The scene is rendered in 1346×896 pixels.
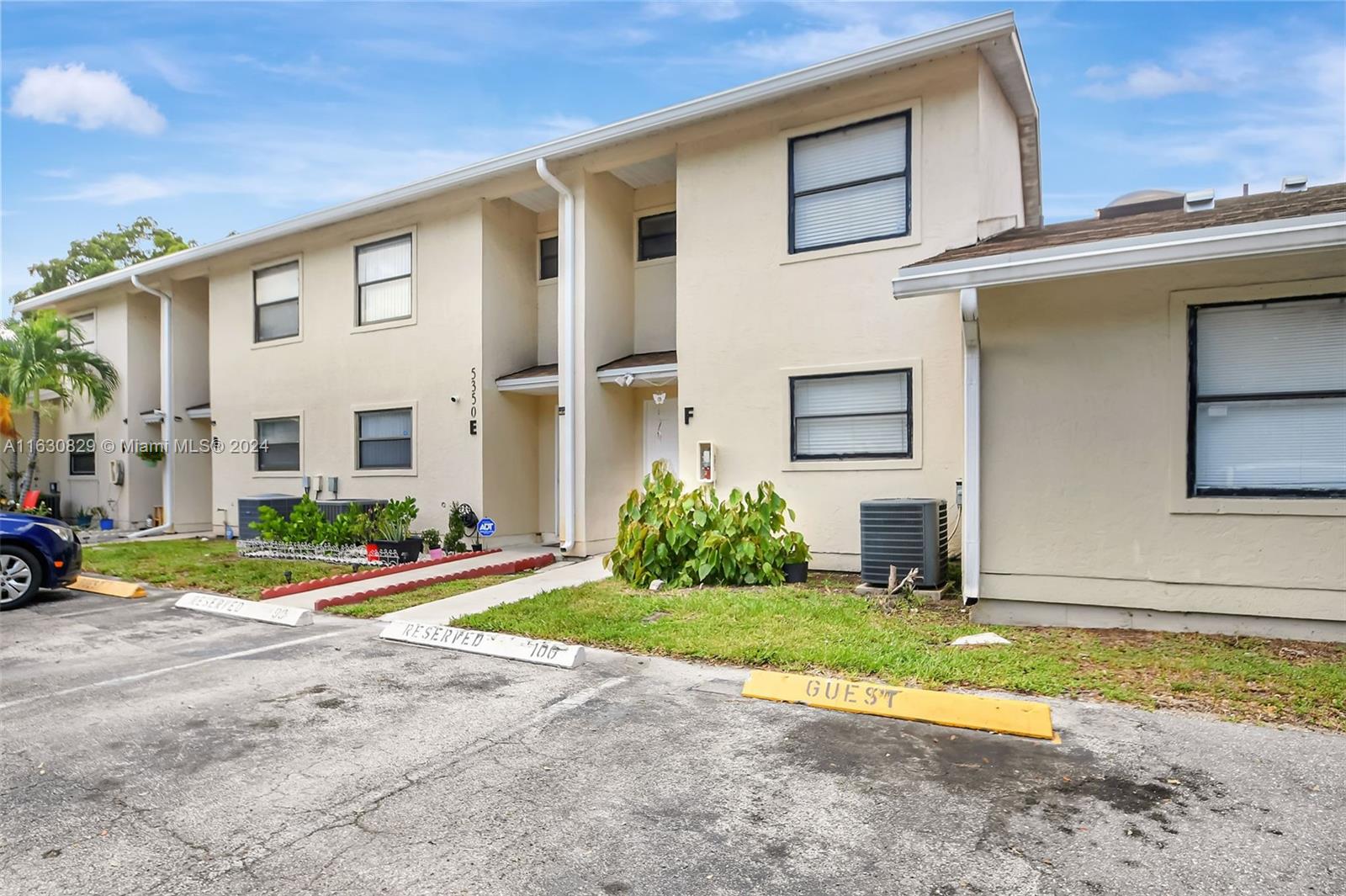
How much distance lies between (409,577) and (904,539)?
5.92 meters

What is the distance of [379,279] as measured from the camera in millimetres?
13328

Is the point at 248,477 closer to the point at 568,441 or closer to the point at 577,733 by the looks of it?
the point at 568,441

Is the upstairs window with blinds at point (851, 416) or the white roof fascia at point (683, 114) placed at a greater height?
the white roof fascia at point (683, 114)

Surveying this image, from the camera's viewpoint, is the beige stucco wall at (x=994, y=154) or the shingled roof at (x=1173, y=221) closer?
the shingled roof at (x=1173, y=221)

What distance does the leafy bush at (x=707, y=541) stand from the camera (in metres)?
8.49

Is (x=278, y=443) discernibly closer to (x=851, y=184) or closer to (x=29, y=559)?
(x=29, y=559)

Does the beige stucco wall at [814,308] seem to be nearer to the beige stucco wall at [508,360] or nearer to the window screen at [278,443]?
the beige stucco wall at [508,360]

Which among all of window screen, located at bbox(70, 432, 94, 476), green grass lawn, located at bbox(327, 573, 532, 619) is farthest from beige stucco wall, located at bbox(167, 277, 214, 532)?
green grass lawn, located at bbox(327, 573, 532, 619)

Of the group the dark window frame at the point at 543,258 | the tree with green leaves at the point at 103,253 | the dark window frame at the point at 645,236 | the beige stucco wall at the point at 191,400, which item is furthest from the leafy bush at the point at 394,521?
the tree with green leaves at the point at 103,253

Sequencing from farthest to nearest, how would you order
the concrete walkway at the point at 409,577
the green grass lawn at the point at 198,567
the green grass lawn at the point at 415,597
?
the green grass lawn at the point at 198,567, the concrete walkway at the point at 409,577, the green grass lawn at the point at 415,597

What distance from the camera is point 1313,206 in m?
5.75

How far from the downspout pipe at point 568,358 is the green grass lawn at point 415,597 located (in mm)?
1518

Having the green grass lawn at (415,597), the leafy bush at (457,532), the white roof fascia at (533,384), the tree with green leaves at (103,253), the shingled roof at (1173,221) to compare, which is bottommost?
the green grass lawn at (415,597)

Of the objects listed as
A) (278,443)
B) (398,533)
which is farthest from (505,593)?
(278,443)
